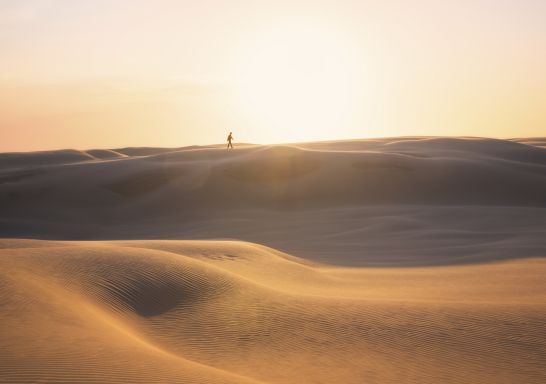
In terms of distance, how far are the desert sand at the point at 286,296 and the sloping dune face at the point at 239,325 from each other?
3cm

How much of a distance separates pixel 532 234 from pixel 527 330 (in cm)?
1371

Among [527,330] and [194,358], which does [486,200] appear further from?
[194,358]

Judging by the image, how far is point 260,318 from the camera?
10172 mm

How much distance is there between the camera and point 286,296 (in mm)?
11836

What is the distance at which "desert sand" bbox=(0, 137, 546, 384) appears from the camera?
7457mm

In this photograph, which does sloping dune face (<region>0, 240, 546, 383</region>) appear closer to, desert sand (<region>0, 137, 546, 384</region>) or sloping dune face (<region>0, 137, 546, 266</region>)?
desert sand (<region>0, 137, 546, 384</region>)

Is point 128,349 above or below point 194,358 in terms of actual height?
above

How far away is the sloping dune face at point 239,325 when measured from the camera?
6.72 m

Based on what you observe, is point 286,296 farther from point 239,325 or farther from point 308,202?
point 308,202

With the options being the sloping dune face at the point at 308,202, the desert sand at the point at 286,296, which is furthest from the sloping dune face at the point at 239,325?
the sloping dune face at the point at 308,202

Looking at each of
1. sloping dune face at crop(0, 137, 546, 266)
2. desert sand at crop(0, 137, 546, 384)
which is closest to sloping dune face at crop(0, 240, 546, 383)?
desert sand at crop(0, 137, 546, 384)

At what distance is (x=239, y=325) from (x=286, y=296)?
2.22m

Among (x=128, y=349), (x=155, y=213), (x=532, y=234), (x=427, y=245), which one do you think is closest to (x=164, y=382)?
(x=128, y=349)

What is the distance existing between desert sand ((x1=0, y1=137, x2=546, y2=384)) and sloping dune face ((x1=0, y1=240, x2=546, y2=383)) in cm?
3
